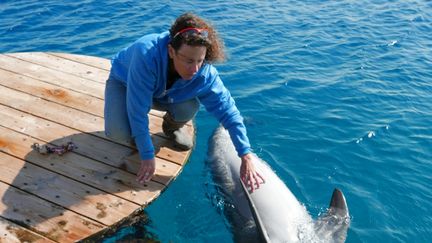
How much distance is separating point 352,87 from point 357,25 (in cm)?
357

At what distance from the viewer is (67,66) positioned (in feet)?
22.6

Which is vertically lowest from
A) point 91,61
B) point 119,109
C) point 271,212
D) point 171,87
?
point 271,212

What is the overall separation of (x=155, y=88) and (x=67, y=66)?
3.03 metres

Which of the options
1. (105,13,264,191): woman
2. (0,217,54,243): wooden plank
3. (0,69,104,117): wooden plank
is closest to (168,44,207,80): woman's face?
(105,13,264,191): woman

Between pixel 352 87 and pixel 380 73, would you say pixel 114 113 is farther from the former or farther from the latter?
pixel 380 73

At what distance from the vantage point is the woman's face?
374 centimetres

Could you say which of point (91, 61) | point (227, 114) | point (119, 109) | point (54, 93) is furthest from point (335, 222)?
point (91, 61)

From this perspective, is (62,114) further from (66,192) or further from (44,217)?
(44,217)

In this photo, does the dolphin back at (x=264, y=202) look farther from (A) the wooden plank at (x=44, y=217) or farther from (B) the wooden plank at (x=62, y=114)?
(A) the wooden plank at (x=44, y=217)

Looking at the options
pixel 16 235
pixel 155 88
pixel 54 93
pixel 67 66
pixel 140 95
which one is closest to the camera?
pixel 16 235

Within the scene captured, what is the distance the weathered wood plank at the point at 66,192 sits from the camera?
4258 mm

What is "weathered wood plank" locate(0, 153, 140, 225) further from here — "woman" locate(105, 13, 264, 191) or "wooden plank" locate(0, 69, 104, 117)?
"wooden plank" locate(0, 69, 104, 117)

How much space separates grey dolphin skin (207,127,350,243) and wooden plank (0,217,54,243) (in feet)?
5.85

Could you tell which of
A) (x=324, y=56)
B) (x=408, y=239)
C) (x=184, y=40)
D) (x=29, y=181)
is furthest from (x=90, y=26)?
(x=408, y=239)
